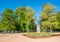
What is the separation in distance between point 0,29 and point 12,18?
19.8ft

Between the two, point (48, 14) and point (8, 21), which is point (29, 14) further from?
point (8, 21)

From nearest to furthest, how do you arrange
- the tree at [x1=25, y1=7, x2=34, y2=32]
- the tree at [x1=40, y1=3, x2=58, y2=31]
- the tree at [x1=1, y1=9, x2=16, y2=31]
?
the tree at [x1=40, y1=3, x2=58, y2=31] < the tree at [x1=25, y1=7, x2=34, y2=32] < the tree at [x1=1, y1=9, x2=16, y2=31]

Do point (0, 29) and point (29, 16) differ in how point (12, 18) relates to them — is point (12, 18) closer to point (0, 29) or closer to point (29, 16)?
point (0, 29)

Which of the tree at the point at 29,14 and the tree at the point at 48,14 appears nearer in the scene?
the tree at the point at 48,14

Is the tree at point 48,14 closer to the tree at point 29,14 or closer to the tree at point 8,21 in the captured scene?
the tree at point 29,14

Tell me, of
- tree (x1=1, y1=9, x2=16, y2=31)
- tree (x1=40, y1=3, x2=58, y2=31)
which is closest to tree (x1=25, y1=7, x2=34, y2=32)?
tree (x1=40, y1=3, x2=58, y2=31)

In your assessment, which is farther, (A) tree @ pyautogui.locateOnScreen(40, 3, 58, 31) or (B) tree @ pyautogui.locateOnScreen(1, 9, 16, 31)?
(B) tree @ pyautogui.locateOnScreen(1, 9, 16, 31)

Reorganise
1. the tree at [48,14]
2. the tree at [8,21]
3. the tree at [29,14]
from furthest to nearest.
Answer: the tree at [8,21], the tree at [29,14], the tree at [48,14]

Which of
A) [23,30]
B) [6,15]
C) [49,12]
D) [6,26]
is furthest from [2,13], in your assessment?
[49,12]

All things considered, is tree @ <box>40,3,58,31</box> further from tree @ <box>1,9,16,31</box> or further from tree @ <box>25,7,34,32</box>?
tree @ <box>1,9,16,31</box>

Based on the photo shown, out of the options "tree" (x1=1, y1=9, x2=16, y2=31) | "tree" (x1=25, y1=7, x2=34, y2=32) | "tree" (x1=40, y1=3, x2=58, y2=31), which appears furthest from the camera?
"tree" (x1=1, y1=9, x2=16, y2=31)

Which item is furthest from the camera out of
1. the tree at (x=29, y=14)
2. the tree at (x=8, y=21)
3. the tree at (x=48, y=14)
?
the tree at (x=8, y=21)

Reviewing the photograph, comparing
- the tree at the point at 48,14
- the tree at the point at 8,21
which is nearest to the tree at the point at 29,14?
the tree at the point at 48,14

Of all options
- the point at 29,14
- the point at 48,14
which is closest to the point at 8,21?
the point at 29,14
